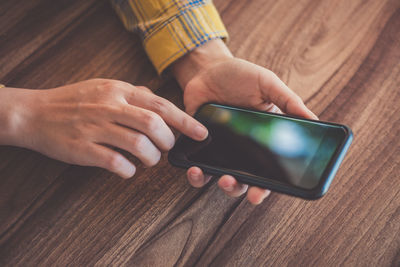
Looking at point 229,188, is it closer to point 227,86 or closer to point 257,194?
point 257,194

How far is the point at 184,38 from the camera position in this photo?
65cm

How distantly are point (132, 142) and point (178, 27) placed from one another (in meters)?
0.29

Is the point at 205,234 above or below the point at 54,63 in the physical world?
below

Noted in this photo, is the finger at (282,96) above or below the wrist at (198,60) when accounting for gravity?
below

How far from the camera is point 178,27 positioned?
25.7 inches

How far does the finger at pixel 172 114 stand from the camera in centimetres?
51

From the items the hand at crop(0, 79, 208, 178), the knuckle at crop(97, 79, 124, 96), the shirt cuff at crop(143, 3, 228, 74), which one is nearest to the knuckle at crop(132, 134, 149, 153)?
the hand at crop(0, 79, 208, 178)

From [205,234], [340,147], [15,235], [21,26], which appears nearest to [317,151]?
[340,147]

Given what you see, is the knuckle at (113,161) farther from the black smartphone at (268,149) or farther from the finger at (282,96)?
the finger at (282,96)

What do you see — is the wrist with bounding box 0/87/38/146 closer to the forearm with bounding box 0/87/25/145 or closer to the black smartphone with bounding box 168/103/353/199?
the forearm with bounding box 0/87/25/145

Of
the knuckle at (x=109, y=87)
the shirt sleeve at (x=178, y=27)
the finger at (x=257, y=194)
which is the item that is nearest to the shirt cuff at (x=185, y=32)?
the shirt sleeve at (x=178, y=27)

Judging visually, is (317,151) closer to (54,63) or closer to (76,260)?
(76,260)

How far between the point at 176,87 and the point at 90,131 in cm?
20

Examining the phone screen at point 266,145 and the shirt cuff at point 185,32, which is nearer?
the phone screen at point 266,145
